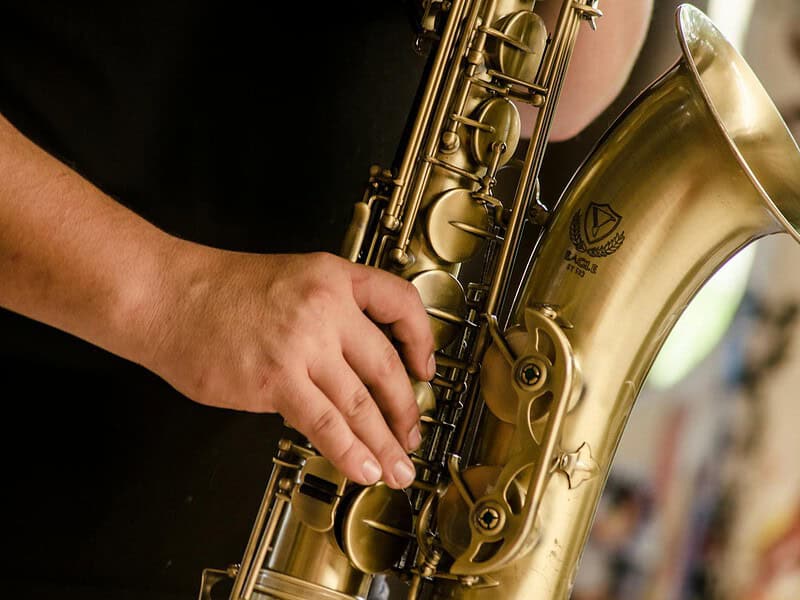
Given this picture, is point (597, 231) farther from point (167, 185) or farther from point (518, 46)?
point (167, 185)

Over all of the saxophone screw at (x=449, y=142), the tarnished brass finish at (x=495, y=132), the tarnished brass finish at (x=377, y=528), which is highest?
the tarnished brass finish at (x=495, y=132)

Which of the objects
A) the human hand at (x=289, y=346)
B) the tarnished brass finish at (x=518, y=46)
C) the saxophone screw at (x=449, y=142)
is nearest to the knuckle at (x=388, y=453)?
the human hand at (x=289, y=346)

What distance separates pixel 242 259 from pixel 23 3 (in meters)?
0.48

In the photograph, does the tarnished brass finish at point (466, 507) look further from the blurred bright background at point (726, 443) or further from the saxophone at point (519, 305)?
the blurred bright background at point (726, 443)

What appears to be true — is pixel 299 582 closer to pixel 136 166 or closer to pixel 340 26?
pixel 136 166

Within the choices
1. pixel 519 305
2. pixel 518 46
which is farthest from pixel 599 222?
pixel 518 46

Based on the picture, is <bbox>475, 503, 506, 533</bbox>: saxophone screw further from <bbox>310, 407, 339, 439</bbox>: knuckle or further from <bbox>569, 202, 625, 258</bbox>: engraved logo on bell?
<bbox>569, 202, 625, 258</bbox>: engraved logo on bell

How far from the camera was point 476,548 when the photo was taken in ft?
Result: 2.84

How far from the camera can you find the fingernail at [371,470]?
0.83 m

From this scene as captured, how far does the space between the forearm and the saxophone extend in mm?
237

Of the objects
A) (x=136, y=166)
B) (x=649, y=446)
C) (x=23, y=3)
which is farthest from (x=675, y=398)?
(x=23, y=3)

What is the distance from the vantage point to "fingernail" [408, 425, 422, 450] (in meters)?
0.90

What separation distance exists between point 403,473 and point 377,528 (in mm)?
97

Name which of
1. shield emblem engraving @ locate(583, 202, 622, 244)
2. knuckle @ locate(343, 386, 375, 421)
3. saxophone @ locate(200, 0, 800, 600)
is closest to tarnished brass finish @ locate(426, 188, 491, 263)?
saxophone @ locate(200, 0, 800, 600)
